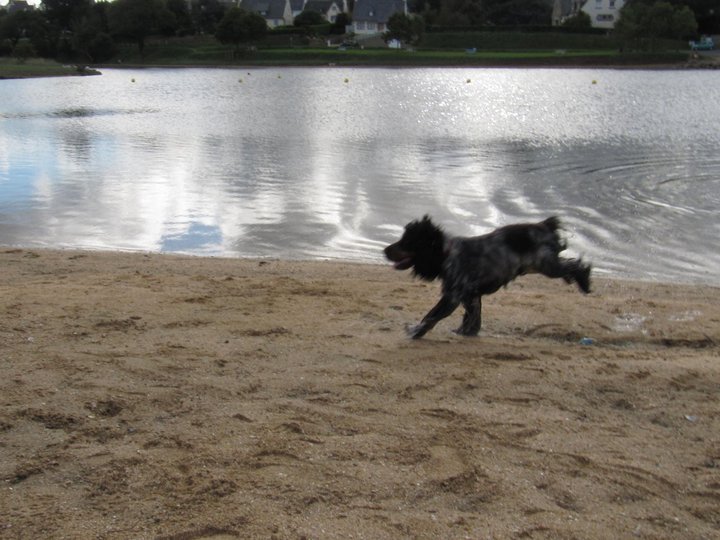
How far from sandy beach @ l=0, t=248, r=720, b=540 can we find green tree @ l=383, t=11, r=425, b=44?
92.7 meters

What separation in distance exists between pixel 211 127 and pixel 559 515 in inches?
1007

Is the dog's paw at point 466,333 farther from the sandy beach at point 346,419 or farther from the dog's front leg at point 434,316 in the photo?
the dog's front leg at point 434,316

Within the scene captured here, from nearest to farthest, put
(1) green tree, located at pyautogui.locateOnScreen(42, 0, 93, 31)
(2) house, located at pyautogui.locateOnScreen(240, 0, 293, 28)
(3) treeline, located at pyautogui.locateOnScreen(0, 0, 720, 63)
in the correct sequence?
(3) treeline, located at pyautogui.locateOnScreen(0, 0, 720, 63)
(1) green tree, located at pyautogui.locateOnScreen(42, 0, 93, 31)
(2) house, located at pyautogui.locateOnScreen(240, 0, 293, 28)

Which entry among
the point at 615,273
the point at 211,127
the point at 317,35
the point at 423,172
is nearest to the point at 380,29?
the point at 317,35

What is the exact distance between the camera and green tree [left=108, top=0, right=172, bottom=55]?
335 ft

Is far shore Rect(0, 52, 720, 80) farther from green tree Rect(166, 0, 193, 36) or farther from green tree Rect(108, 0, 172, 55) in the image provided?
green tree Rect(166, 0, 193, 36)

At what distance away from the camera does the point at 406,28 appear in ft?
315

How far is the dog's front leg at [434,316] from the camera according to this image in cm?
654

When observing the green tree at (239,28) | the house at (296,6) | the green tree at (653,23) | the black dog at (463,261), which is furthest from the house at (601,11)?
the black dog at (463,261)

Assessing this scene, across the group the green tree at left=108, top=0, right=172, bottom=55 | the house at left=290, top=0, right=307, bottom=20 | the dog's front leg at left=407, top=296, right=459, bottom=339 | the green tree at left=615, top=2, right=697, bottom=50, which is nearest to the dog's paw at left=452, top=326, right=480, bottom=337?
the dog's front leg at left=407, top=296, right=459, bottom=339

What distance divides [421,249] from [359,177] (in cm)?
1022

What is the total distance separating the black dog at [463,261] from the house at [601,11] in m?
113

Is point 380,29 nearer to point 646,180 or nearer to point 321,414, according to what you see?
point 646,180

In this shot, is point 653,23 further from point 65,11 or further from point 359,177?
point 65,11
